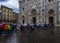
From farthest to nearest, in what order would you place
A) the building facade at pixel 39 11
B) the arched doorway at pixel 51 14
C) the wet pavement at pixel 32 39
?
the arched doorway at pixel 51 14
the building facade at pixel 39 11
the wet pavement at pixel 32 39

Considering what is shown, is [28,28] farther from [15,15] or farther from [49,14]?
[15,15]

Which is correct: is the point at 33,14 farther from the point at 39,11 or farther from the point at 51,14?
the point at 51,14

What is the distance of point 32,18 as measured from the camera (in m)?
69.1

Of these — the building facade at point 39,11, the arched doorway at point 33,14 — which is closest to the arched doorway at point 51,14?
the building facade at point 39,11

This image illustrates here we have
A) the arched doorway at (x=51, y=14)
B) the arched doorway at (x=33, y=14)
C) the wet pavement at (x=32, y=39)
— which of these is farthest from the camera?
the arched doorway at (x=33, y=14)

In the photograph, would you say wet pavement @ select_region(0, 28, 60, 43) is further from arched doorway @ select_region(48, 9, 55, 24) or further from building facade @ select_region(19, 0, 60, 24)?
arched doorway @ select_region(48, 9, 55, 24)

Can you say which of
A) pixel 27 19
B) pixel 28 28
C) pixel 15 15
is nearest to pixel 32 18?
pixel 27 19

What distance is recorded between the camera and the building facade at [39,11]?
61266 mm

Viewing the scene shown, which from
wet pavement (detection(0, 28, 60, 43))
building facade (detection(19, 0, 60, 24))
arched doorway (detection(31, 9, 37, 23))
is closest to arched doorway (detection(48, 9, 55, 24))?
building facade (detection(19, 0, 60, 24))

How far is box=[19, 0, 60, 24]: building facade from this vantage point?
6127cm

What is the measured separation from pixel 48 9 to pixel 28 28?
3559 cm

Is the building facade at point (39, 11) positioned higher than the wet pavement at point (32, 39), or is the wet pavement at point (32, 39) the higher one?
the building facade at point (39, 11)

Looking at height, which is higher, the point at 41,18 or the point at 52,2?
the point at 52,2

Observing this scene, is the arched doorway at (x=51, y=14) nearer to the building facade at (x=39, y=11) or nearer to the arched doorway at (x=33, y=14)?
the building facade at (x=39, y=11)
